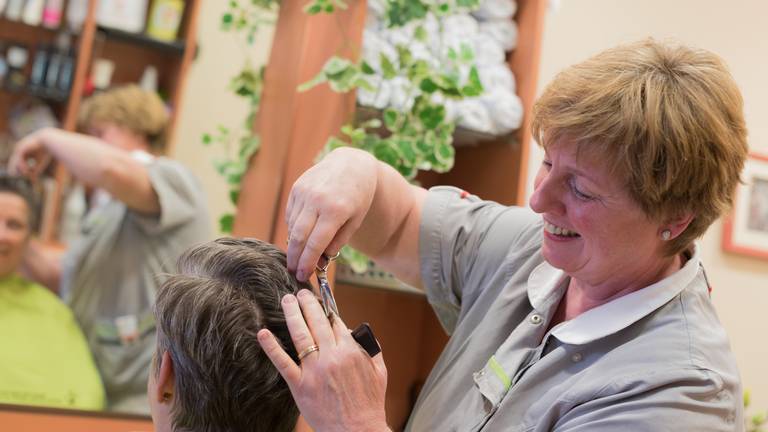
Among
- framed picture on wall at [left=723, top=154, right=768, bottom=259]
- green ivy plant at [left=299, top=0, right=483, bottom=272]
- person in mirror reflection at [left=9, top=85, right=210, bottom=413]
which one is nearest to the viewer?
green ivy plant at [left=299, top=0, right=483, bottom=272]

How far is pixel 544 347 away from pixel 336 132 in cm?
92

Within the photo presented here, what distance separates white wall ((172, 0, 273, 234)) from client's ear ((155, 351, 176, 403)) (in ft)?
3.74

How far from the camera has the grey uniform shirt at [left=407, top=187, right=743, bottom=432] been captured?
3.80 feet

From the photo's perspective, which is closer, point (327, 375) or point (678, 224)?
point (327, 375)

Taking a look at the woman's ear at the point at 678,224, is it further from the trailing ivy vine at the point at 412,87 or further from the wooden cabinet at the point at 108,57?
the wooden cabinet at the point at 108,57

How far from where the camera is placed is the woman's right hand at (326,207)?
3.98ft

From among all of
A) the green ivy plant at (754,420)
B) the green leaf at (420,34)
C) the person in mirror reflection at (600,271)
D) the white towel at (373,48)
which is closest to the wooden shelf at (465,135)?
the white towel at (373,48)


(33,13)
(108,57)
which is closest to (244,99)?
(108,57)

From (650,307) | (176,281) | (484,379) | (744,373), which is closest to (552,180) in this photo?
(650,307)

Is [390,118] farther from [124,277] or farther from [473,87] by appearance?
[124,277]

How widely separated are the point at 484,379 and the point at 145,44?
4.74 feet

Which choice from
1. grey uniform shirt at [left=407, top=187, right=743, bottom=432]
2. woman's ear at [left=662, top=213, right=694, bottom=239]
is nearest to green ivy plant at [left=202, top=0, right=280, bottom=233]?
grey uniform shirt at [left=407, top=187, right=743, bottom=432]

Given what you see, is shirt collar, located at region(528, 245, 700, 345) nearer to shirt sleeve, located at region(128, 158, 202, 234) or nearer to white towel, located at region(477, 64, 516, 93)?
white towel, located at region(477, 64, 516, 93)

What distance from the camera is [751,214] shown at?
3.20 m
